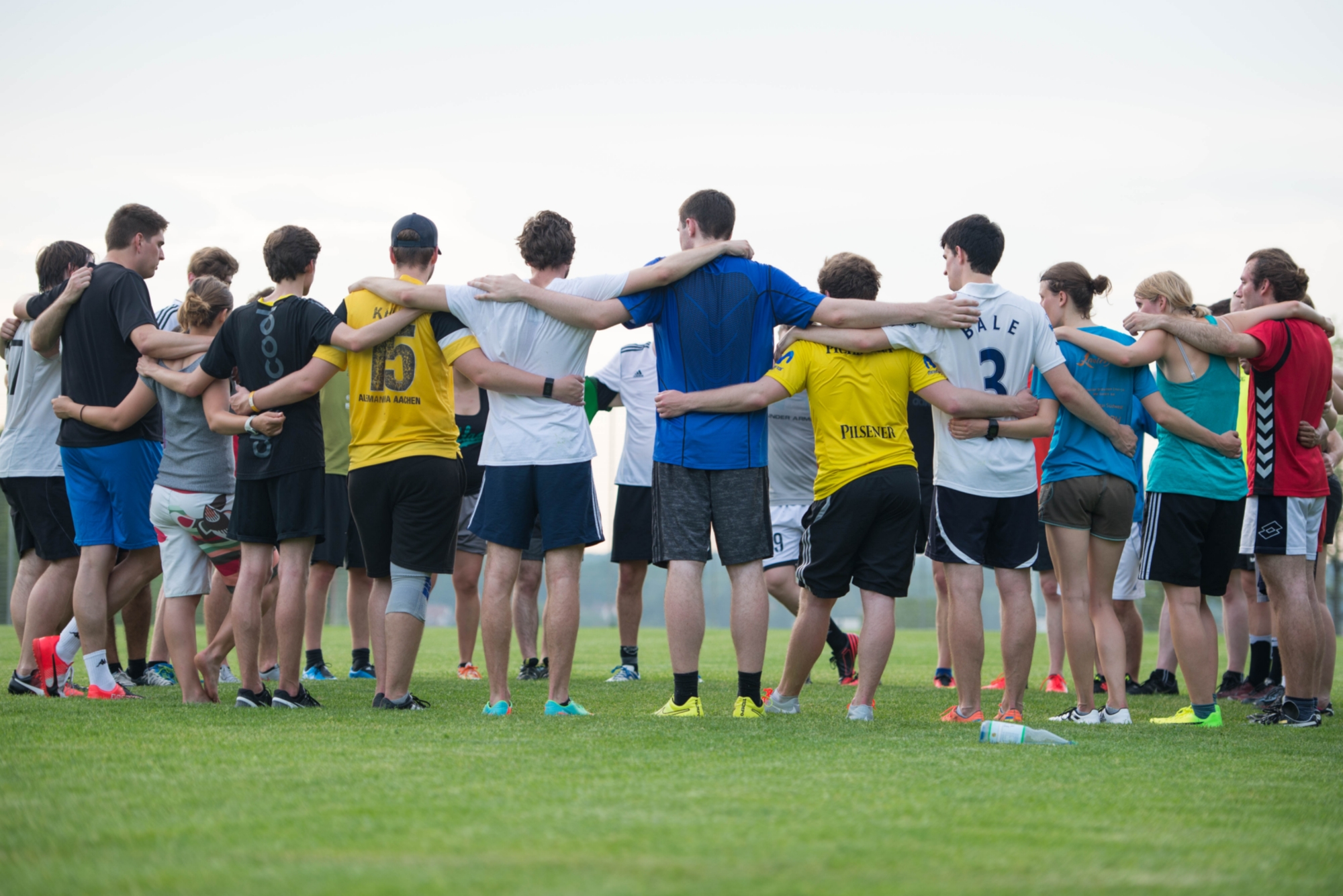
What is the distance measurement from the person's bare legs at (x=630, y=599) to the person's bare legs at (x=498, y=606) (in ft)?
8.69

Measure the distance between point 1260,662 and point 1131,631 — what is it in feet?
2.59

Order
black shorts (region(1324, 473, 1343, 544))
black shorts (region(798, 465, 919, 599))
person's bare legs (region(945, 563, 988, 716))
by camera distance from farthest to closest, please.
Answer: black shorts (region(1324, 473, 1343, 544)) → person's bare legs (region(945, 563, 988, 716)) → black shorts (region(798, 465, 919, 599))

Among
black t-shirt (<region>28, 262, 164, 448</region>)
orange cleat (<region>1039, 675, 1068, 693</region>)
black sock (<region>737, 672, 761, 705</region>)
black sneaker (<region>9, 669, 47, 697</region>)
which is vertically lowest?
orange cleat (<region>1039, 675, 1068, 693</region>)

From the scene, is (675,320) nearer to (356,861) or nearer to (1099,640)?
(1099,640)

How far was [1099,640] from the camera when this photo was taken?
504cm

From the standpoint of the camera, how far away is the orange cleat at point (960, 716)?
491 centimetres

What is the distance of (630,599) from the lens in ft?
24.8

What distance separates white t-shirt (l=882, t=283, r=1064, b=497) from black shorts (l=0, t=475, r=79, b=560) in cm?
442

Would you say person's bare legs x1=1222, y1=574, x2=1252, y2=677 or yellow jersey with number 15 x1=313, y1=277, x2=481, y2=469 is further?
person's bare legs x1=1222, y1=574, x2=1252, y2=677

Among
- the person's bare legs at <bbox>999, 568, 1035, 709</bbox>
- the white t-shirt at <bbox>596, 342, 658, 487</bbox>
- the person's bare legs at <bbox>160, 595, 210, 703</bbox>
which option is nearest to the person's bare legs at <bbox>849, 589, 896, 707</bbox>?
the person's bare legs at <bbox>999, 568, 1035, 709</bbox>

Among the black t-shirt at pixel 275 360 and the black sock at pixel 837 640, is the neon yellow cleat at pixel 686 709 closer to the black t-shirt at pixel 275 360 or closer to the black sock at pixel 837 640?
the black t-shirt at pixel 275 360

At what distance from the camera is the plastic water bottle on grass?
13.0 ft

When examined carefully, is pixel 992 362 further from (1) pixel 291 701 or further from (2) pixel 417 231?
(1) pixel 291 701

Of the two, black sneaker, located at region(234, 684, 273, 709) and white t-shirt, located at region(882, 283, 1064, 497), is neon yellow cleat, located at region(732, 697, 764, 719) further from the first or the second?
black sneaker, located at region(234, 684, 273, 709)
